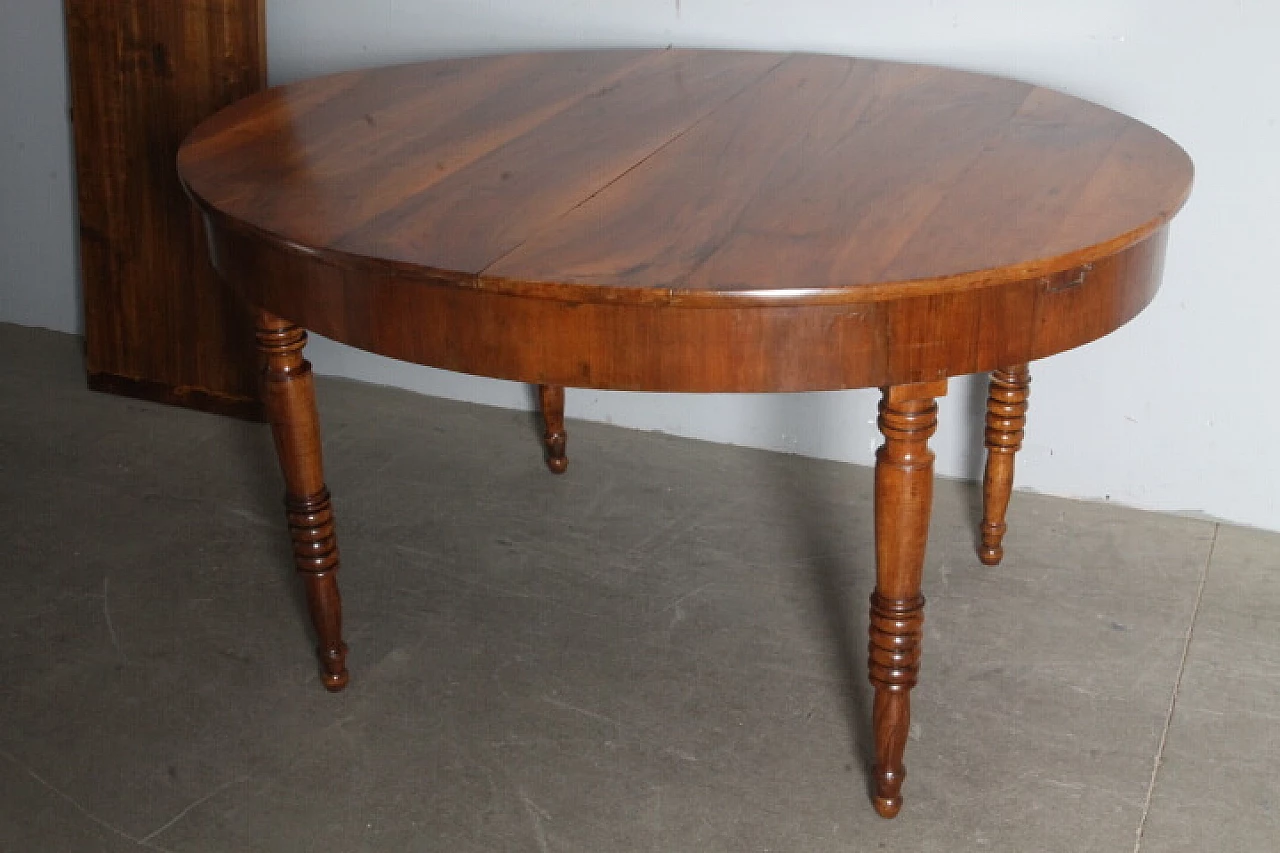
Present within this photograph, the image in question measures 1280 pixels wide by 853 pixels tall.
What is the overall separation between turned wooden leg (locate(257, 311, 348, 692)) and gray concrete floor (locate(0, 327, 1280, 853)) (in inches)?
4.5

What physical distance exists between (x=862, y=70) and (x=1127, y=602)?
977mm

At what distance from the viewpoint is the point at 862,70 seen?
2477 mm

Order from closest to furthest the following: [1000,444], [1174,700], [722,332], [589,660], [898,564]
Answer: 1. [722,332]
2. [898,564]
3. [1174,700]
4. [589,660]
5. [1000,444]

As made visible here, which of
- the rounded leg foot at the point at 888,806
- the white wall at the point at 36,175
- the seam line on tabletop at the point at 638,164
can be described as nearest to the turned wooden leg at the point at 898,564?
the rounded leg foot at the point at 888,806

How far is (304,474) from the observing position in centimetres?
210

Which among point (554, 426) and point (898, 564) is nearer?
point (898, 564)

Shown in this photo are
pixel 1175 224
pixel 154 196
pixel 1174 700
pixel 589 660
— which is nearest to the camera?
pixel 1174 700

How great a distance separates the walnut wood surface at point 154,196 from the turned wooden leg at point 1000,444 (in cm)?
151

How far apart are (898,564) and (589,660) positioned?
0.67m

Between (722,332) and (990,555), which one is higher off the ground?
(722,332)

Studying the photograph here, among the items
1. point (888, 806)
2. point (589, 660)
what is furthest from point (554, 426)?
point (888, 806)

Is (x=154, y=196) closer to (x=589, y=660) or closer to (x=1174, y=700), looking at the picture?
(x=589, y=660)

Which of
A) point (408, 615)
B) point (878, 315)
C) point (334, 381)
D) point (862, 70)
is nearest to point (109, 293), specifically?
point (334, 381)

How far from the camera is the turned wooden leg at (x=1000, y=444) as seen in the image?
7.88 feet
